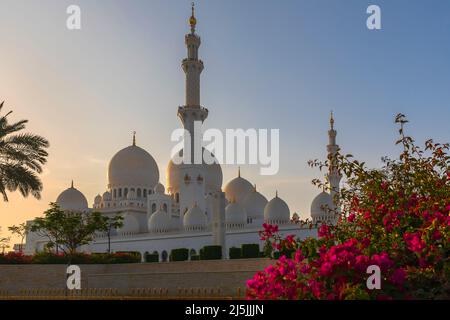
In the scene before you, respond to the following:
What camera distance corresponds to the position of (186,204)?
5997 cm

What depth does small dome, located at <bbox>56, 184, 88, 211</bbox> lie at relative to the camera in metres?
69.3

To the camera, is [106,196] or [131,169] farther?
[106,196]

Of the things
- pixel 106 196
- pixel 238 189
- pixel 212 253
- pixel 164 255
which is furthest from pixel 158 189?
pixel 212 253

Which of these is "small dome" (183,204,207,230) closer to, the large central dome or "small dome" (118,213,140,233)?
"small dome" (118,213,140,233)

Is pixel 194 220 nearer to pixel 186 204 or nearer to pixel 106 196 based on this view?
pixel 186 204

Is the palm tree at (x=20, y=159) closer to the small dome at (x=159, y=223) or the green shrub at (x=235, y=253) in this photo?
the green shrub at (x=235, y=253)

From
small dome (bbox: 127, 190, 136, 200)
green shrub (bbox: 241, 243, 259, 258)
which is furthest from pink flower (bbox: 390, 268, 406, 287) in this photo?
small dome (bbox: 127, 190, 136, 200)

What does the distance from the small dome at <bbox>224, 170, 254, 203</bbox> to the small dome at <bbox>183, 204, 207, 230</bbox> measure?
1289 cm

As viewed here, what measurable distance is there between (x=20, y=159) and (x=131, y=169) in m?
43.6

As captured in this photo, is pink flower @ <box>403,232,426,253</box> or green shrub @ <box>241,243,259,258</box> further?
green shrub @ <box>241,243,259,258</box>

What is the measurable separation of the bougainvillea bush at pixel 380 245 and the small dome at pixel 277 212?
4110cm

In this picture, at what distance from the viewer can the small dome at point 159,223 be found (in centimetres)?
5843

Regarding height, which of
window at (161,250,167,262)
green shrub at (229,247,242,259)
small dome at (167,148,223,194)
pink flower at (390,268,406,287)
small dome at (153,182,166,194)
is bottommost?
window at (161,250,167,262)

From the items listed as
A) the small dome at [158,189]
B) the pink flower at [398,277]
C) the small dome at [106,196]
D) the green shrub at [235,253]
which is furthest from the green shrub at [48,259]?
the small dome at [106,196]
